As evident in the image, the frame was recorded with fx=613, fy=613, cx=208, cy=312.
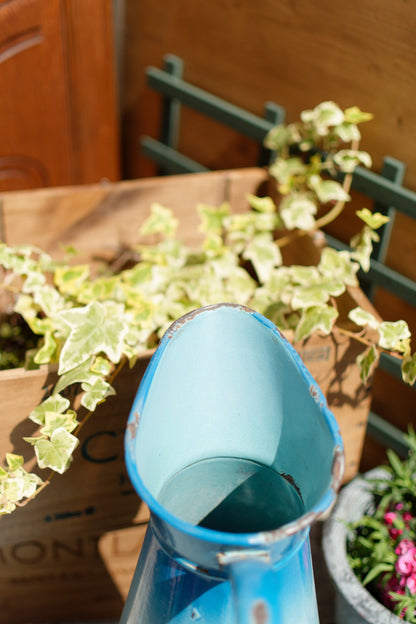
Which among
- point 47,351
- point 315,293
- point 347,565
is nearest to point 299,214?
point 315,293

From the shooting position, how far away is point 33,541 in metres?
1.19

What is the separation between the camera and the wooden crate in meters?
1.07

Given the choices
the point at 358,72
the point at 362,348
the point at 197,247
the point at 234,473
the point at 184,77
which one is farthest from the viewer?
the point at 184,77

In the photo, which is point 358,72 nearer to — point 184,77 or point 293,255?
point 293,255

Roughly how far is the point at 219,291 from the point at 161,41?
99 cm

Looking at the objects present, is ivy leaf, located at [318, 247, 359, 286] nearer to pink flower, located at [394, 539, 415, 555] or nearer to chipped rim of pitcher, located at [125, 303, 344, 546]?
chipped rim of pitcher, located at [125, 303, 344, 546]

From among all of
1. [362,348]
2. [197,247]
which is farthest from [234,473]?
[197,247]

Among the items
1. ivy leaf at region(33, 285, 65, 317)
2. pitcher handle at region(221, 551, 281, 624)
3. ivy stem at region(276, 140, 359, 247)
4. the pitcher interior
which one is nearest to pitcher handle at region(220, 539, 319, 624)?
pitcher handle at region(221, 551, 281, 624)

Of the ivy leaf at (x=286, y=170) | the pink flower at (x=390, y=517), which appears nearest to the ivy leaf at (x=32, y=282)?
the ivy leaf at (x=286, y=170)

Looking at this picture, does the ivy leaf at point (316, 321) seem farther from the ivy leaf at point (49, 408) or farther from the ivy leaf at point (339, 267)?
the ivy leaf at point (49, 408)

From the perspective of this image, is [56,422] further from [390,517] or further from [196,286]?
[390,517]

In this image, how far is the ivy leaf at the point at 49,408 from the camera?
950 millimetres

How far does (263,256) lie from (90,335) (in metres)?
0.48

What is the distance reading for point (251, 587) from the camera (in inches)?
24.0
